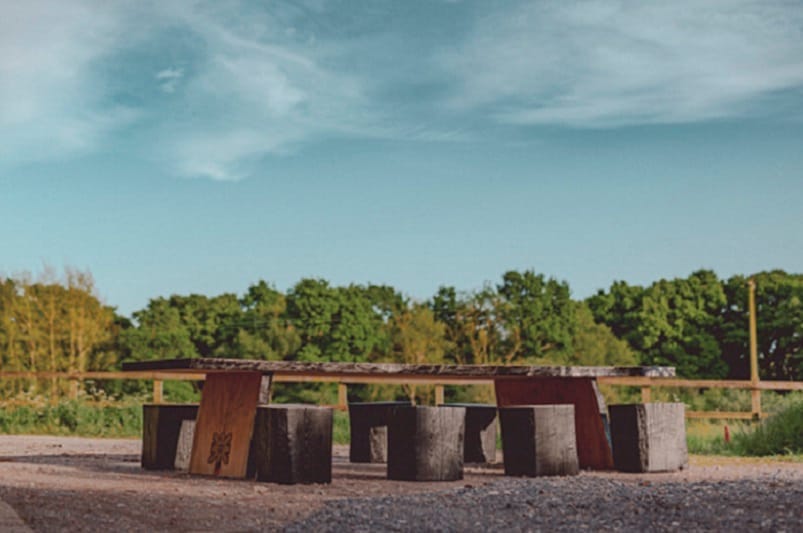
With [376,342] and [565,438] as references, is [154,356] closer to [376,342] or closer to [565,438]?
[376,342]

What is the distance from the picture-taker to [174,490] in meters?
7.06

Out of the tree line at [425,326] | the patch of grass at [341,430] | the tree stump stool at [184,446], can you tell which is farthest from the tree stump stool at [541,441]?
the tree line at [425,326]

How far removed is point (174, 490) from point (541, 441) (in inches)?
114

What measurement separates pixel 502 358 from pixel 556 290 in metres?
2.47

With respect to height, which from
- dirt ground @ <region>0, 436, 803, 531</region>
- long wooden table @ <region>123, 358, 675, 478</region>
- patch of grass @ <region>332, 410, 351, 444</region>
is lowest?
dirt ground @ <region>0, 436, 803, 531</region>

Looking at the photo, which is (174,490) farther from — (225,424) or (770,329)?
(770,329)

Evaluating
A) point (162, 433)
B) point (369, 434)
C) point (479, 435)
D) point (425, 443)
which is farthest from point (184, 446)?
point (479, 435)

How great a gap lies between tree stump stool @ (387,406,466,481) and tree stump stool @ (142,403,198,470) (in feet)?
7.12

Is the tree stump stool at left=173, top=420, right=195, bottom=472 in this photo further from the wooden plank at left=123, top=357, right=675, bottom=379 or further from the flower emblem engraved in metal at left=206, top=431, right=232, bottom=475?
the wooden plank at left=123, top=357, right=675, bottom=379

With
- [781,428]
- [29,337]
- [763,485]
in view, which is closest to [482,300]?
[29,337]

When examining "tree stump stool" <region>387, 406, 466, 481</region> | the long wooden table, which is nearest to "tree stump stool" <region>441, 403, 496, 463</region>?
the long wooden table

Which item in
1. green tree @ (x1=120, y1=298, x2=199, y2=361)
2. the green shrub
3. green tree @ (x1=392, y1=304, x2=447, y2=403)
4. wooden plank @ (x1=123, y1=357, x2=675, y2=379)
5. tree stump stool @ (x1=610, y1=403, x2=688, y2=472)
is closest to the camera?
wooden plank @ (x1=123, y1=357, x2=675, y2=379)

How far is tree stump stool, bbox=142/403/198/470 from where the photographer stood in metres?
9.09

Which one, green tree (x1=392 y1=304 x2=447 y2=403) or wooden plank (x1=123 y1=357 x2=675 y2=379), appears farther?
green tree (x1=392 y1=304 x2=447 y2=403)
